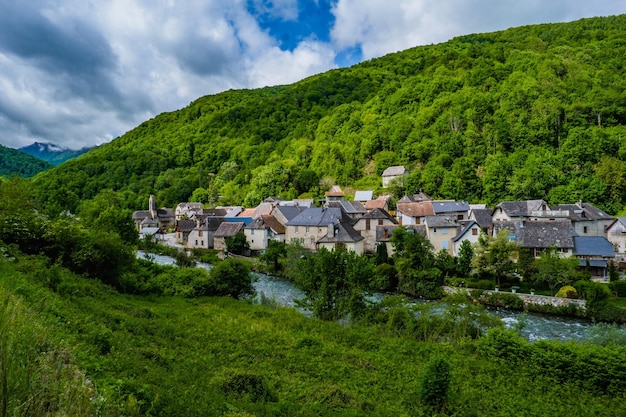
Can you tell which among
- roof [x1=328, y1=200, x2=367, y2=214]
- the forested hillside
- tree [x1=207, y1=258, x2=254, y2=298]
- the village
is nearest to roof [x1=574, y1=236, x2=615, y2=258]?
the village

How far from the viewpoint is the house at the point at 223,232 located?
5288 centimetres

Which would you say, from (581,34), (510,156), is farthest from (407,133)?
(581,34)

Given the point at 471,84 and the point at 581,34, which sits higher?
the point at 581,34

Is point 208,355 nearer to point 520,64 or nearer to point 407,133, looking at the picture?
point 407,133

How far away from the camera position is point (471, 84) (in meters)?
102

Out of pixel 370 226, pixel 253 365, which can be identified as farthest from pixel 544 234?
pixel 253 365

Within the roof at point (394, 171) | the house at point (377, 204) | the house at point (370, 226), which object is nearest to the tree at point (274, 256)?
the house at point (370, 226)

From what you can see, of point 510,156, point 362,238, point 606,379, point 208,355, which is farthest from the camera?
point 510,156

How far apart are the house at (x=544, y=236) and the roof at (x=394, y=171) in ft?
146

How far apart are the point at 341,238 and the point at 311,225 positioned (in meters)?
6.96

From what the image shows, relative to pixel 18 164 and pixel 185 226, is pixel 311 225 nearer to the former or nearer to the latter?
pixel 185 226

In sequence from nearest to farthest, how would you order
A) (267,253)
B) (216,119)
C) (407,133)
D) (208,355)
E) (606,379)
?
(208,355), (606,379), (267,253), (407,133), (216,119)

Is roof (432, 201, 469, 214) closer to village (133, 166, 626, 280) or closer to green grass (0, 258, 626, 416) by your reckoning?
village (133, 166, 626, 280)

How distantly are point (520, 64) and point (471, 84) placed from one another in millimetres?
14211
